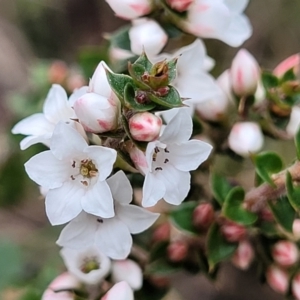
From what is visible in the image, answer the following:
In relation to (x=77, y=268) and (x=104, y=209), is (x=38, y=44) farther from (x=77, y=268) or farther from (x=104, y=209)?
(x=104, y=209)

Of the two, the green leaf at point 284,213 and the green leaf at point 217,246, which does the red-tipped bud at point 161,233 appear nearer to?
the green leaf at point 217,246

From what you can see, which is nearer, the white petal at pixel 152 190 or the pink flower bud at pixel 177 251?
the white petal at pixel 152 190

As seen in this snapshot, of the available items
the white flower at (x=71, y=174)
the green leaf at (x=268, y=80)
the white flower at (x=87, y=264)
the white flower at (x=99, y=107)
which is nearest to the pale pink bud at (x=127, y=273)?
the white flower at (x=87, y=264)

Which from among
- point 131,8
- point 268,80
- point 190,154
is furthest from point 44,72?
point 190,154

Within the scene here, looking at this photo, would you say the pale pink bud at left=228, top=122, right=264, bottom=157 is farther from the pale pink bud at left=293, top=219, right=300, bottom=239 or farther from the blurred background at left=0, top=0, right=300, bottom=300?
the blurred background at left=0, top=0, right=300, bottom=300

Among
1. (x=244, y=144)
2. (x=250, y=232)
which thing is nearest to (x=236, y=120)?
(x=244, y=144)

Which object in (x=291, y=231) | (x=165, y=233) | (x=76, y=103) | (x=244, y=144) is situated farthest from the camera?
(x=165, y=233)

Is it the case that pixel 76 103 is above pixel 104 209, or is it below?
above
